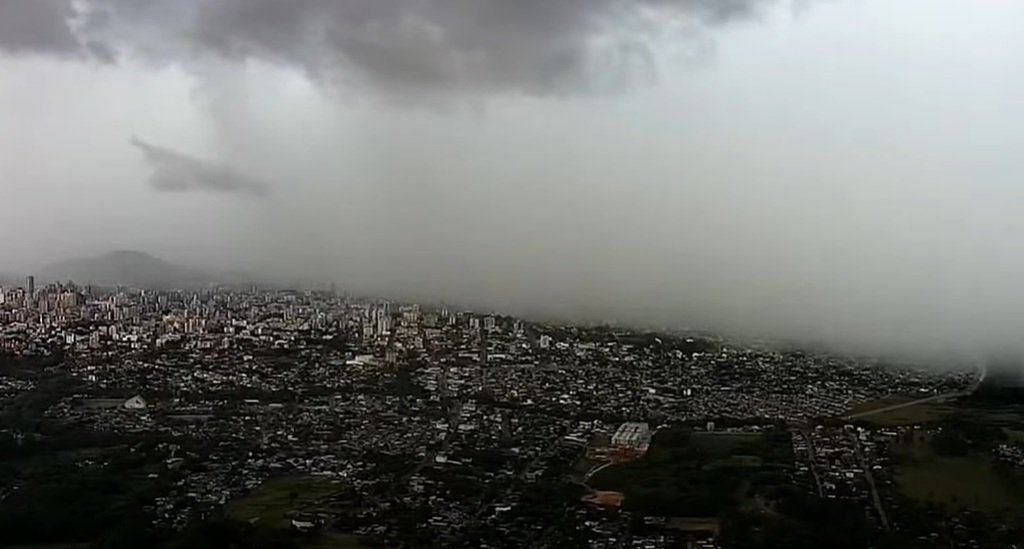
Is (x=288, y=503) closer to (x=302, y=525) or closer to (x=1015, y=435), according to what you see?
(x=302, y=525)

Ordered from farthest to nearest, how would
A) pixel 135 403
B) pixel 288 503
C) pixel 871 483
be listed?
pixel 135 403, pixel 871 483, pixel 288 503

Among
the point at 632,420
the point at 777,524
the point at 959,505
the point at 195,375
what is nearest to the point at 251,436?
the point at 195,375

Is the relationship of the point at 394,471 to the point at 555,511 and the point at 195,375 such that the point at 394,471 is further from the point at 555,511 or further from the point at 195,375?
the point at 195,375

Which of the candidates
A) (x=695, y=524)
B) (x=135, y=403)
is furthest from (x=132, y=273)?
(x=695, y=524)

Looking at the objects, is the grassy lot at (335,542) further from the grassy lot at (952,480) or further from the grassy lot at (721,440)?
the grassy lot at (952,480)

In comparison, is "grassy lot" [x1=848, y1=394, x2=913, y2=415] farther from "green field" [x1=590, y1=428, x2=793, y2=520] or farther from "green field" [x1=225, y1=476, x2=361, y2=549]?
"green field" [x1=225, y1=476, x2=361, y2=549]

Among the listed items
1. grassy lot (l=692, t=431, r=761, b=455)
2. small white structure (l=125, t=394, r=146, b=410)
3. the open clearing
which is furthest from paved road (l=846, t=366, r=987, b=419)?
small white structure (l=125, t=394, r=146, b=410)
